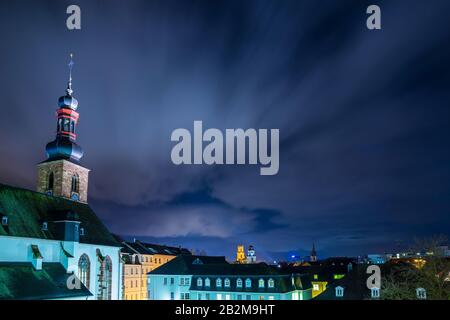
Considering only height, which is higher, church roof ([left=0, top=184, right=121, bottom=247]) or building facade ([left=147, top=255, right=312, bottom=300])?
church roof ([left=0, top=184, right=121, bottom=247])

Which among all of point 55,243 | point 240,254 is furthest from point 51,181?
point 240,254

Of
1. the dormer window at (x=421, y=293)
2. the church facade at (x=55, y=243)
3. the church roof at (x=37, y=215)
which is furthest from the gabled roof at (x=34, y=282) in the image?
the dormer window at (x=421, y=293)

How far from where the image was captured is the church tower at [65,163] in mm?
54031

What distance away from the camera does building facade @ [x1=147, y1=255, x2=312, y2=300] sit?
178ft

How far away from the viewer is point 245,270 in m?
57.3

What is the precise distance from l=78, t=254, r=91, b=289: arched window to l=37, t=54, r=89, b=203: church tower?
13.8 m

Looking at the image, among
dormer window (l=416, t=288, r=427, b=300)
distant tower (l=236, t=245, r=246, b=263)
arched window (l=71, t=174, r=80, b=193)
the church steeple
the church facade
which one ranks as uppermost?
the church steeple

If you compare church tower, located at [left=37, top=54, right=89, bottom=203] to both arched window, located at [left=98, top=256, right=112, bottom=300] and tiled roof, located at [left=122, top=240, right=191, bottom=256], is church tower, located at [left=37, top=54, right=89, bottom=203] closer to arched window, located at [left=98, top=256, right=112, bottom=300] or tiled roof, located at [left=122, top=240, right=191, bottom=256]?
arched window, located at [left=98, top=256, right=112, bottom=300]

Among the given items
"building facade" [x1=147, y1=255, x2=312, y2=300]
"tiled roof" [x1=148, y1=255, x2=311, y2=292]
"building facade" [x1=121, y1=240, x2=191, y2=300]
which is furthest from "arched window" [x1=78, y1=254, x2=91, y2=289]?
"building facade" [x1=121, y1=240, x2=191, y2=300]

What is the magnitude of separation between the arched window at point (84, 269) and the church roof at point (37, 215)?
6.27 ft

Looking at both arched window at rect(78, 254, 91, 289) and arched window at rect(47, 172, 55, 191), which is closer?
arched window at rect(78, 254, 91, 289)

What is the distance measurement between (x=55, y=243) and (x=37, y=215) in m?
3.56

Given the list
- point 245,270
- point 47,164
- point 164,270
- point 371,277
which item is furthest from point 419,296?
point 47,164
